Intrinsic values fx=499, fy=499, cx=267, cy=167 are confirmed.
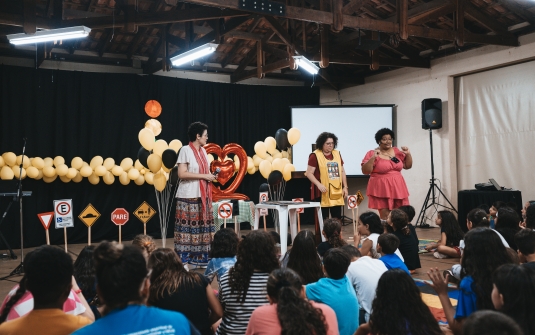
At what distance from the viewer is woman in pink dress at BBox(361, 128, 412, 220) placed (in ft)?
17.3

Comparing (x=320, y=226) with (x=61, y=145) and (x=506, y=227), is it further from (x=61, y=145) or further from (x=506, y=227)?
(x=61, y=145)

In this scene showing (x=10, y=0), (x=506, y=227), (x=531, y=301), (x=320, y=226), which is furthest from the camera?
(x=10, y=0)

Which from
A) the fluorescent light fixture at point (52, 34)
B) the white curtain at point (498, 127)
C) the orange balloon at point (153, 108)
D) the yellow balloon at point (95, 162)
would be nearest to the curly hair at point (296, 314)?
the fluorescent light fixture at point (52, 34)

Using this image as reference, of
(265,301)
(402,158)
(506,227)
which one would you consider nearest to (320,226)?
(402,158)

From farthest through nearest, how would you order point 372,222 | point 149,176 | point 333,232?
point 149,176 < point 372,222 < point 333,232

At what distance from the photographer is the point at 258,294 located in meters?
2.36

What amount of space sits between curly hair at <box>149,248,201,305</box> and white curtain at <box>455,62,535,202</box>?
742 cm

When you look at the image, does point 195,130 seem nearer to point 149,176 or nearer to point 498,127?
point 149,176

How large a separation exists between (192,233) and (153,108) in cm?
486

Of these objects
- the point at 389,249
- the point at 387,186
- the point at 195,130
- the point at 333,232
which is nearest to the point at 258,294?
the point at 389,249

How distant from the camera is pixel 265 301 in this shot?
7.78ft

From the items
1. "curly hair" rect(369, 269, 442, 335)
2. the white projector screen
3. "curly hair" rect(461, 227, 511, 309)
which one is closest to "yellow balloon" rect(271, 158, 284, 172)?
the white projector screen

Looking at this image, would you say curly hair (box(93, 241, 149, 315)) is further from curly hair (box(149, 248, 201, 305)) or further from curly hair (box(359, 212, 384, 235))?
curly hair (box(359, 212, 384, 235))

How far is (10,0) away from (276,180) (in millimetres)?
4329
